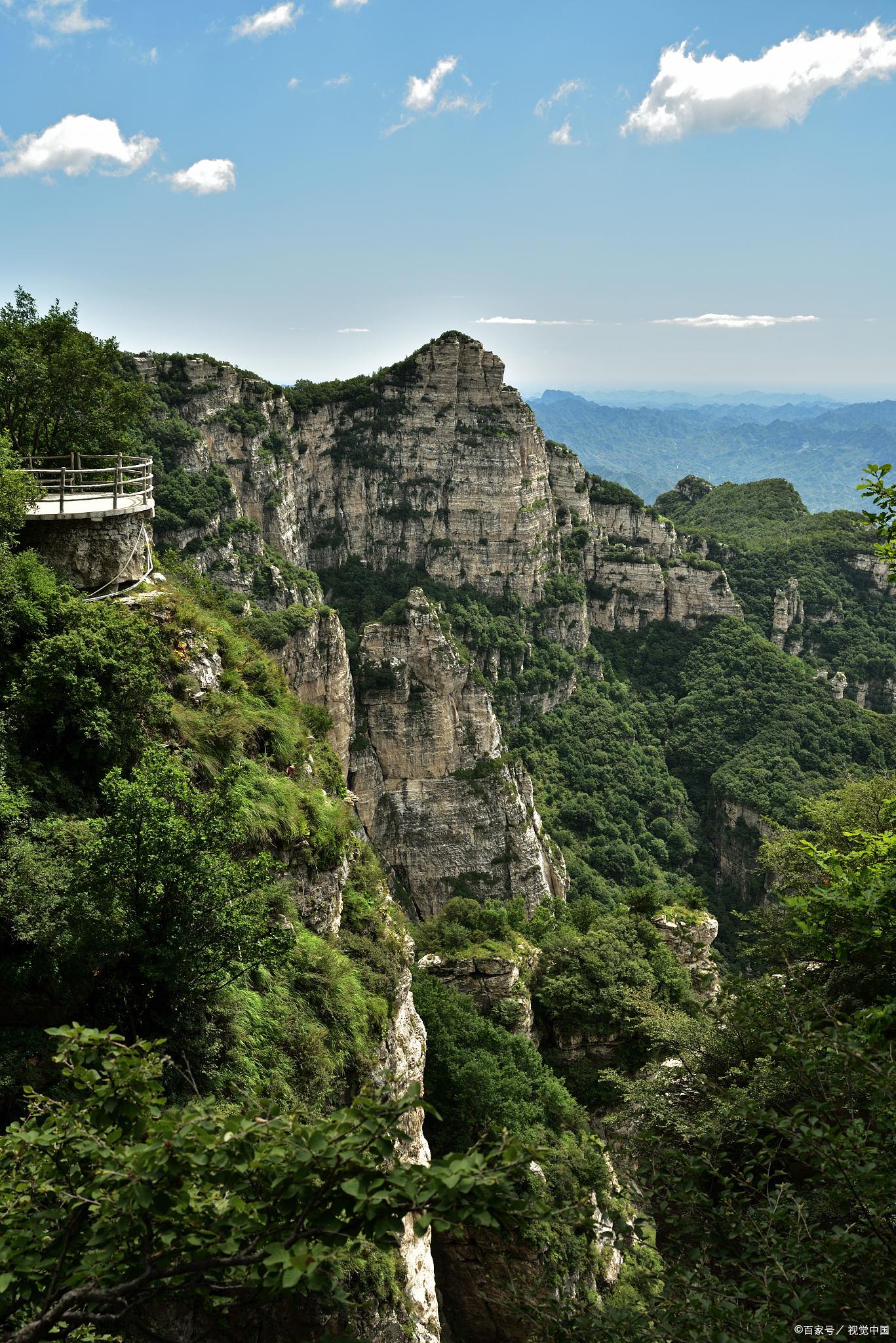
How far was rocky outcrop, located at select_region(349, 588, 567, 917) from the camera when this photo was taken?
49.7m

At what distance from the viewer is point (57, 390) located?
18109 mm

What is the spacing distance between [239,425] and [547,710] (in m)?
36.7

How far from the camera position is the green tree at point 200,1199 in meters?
3.91

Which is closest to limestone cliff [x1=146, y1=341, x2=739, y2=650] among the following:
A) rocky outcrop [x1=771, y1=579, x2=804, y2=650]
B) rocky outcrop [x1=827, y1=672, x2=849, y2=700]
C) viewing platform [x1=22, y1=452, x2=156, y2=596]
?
rocky outcrop [x1=827, y1=672, x2=849, y2=700]

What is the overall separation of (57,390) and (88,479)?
7.69 ft

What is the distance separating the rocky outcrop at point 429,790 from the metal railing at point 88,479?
31540mm

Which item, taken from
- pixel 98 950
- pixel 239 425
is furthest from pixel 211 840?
pixel 239 425

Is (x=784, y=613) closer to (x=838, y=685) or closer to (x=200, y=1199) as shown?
(x=838, y=685)

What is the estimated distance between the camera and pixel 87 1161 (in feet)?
15.8

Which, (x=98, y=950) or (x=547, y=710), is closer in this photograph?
(x=98, y=950)

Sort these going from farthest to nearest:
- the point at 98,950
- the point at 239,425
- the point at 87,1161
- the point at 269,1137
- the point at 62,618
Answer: the point at 239,425, the point at 62,618, the point at 98,950, the point at 87,1161, the point at 269,1137

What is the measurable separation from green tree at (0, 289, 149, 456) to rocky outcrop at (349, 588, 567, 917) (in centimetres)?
3087

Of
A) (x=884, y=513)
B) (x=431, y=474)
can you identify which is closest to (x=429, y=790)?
(x=431, y=474)

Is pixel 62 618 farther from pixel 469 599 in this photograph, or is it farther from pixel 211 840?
pixel 469 599
